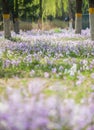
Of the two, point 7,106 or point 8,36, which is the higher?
point 7,106

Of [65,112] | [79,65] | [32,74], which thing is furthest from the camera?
[79,65]

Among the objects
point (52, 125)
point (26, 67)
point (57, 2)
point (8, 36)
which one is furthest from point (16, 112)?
point (57, 2)

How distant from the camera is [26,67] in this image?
1122cm

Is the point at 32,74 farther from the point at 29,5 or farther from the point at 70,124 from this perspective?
the point at 29,5

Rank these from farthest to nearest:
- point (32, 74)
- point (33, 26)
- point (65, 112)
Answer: point (33, 26)
point (32, 74)
point (65, 112)

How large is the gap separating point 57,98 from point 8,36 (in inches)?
917

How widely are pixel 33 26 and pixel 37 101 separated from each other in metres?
43.3

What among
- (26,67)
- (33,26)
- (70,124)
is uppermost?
(70,124)

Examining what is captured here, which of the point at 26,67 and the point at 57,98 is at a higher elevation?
the point at 57,98

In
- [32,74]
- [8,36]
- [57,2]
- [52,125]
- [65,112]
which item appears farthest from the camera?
[57,2]

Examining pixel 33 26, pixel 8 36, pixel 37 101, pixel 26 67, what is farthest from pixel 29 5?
pixel 37 101

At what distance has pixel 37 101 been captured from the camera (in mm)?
2910

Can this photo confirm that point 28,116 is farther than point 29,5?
No

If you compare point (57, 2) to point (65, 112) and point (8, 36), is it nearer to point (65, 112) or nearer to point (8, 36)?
point (8, 36)
